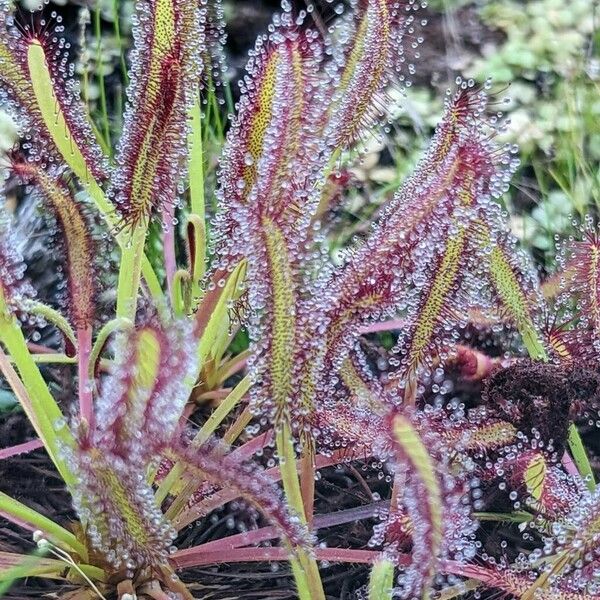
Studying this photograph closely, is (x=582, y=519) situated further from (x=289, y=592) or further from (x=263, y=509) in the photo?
(x=289, y=592)

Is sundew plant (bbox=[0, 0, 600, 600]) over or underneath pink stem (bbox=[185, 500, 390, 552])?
over

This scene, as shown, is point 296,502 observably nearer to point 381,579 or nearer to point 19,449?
point 381,579

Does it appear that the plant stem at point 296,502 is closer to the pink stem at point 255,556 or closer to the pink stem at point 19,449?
the pink stem at point 255,556

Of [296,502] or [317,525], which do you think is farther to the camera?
[317,525]

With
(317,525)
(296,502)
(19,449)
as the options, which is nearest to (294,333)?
(296,502)

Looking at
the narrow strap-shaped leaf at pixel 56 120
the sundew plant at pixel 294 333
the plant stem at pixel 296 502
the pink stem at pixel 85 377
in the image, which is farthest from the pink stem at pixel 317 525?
the narrow strap-shaped leaf at pixel 56 120

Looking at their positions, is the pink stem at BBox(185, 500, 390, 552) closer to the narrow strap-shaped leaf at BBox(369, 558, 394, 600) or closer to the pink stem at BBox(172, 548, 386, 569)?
the pink stem at BBox(172, 548, 386, 569)

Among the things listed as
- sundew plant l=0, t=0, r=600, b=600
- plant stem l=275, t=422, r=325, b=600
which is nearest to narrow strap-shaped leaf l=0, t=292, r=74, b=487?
sundew plant l=0, t=0, r=600, b=600

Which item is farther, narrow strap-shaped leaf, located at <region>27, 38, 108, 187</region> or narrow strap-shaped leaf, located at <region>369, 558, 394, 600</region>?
narrow strap-shaped leaf, located at <region>27, 38, 108, 187</region>
